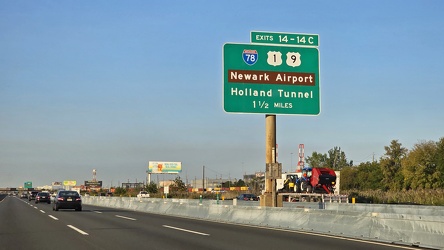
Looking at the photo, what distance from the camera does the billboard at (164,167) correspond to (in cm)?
13750

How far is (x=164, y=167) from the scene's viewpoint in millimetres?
138250

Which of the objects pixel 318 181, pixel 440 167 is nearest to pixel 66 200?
pixel 318 181

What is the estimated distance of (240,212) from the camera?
24.5 meters

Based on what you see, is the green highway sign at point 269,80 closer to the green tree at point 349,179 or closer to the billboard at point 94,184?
the green tree at point 349,179

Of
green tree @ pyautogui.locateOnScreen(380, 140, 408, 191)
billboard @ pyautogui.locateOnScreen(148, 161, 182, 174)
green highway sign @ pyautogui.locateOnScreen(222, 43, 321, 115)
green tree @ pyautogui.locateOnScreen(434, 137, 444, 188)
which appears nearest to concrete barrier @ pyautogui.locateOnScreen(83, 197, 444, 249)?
green highway sign @ pyautogui.locateOnScreen(222, 43, 321, 115)

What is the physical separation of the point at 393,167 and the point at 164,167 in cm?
5978

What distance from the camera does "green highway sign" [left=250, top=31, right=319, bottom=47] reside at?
26.0m

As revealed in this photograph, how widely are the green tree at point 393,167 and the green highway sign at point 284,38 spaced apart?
253 feet

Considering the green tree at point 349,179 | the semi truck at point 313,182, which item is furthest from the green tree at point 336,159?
the semi truck at point 313,182

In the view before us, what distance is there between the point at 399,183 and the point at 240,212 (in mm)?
80086

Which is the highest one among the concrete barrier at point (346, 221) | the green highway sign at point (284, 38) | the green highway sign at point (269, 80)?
the green highway sign at point (284, 38)

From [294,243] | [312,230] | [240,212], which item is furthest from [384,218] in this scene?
[240,212]

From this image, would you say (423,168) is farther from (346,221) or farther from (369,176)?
(346,221)

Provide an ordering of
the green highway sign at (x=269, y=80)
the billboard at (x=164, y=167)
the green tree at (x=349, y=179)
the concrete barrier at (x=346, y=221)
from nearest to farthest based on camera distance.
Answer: the concrete barrier at (x=346, y=221)
the green highway sign at (x=269, y=80)
the green tree at (x=349, y=179)
the billboard at (x=164, y=167)
